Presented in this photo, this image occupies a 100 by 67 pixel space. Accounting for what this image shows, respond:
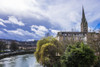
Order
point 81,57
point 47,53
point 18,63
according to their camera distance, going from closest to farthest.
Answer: point 81,57
point 47,53
point 18,63

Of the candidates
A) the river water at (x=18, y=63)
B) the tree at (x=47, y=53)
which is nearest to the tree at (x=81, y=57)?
the tree at (x=47, y=53)

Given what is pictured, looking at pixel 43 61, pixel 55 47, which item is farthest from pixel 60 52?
pixel 43 61

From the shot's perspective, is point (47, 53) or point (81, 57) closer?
point (81, 57)

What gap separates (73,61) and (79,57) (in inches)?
51.4

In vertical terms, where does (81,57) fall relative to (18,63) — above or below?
above

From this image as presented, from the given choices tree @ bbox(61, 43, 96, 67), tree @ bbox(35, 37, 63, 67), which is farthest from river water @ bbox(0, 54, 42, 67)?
tree @ bbox(61, 43, 96, 67)

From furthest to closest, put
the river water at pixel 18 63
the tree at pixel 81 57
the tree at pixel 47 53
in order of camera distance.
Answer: the river water at pixel 18 63 → the tree at pixel 47 53 → the tree at pixel 81 57

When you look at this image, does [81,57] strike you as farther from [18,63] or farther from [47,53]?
[18,63]

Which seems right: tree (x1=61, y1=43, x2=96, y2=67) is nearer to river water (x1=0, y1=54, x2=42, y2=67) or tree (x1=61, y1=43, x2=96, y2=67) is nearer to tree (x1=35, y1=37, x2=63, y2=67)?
tree (x1=35, y1=37, x2=63, y2=67)

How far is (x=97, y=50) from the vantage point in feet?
80.3

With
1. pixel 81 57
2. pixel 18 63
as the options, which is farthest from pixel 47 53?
pixel 18 63

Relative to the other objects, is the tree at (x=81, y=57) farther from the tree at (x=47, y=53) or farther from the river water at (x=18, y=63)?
the river water at (x=18, y=63)

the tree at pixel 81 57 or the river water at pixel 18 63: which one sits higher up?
the tree at pixel 81 57

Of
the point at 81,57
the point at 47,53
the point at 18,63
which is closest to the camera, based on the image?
the point at 81,57
